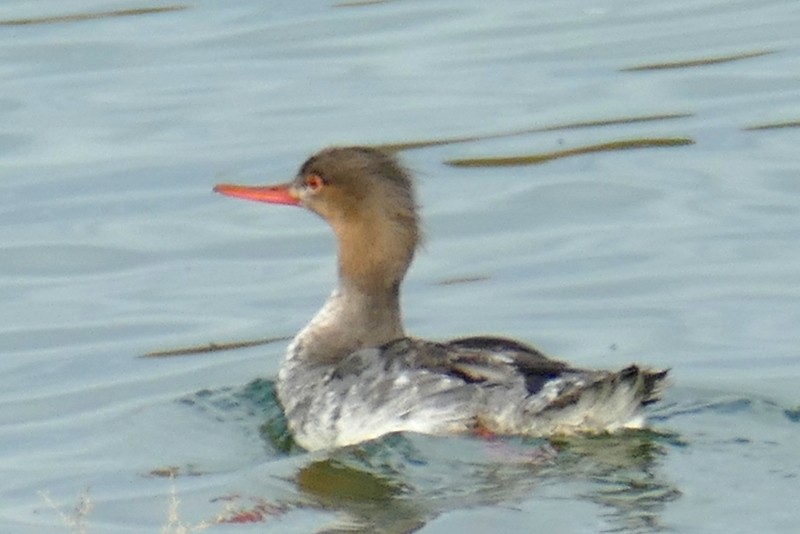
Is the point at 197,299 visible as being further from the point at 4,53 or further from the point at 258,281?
the point at 4,53

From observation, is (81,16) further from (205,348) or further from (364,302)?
(364,302)

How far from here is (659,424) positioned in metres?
8.54

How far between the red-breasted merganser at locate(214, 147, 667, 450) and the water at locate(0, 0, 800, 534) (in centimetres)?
12

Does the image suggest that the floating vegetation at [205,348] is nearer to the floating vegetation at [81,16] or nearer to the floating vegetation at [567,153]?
the floating vegetation at [567,153]

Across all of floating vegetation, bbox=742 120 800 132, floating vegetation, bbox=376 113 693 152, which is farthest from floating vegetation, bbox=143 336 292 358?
floating vegetation, bbox=742 120 800 132

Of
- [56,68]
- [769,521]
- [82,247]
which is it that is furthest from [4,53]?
[769,521]

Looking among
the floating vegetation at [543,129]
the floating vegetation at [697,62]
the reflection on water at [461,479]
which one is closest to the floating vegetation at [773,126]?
the floating vegetation at [543,129]

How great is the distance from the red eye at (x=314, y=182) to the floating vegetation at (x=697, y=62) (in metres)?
5.08

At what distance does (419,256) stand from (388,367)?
2.85 metres

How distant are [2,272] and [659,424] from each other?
14.0 feet

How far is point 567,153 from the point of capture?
12.7m

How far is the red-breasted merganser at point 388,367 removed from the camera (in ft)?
26.9

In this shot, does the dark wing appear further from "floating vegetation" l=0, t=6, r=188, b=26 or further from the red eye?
"floating vegetation" l=0, t=6, r=188, b=26

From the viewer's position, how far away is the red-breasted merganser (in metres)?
8.21
